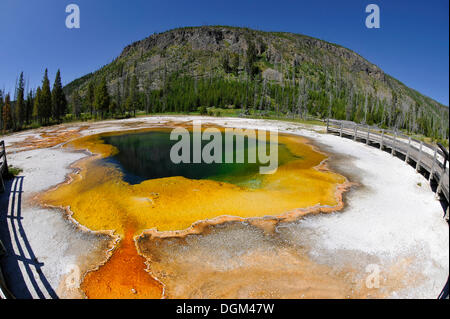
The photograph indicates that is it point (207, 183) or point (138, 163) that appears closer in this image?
point (207, 183)

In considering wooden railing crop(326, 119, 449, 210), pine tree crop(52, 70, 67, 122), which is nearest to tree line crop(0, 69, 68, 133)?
pine tree crop(52, 70, 67, 122)

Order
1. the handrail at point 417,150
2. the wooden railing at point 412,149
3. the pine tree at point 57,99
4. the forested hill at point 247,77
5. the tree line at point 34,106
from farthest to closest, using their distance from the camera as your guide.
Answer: the forested hill at point 247,77, the pine tree at point 57,99, the tree line at point 34,106, the wooden railing at point 412,149, the handrail at point 417,150

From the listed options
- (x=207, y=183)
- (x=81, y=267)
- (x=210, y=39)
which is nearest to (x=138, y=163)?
(x=207, y=183)

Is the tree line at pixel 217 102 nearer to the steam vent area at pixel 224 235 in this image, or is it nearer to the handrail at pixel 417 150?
the handrail at pixel 417 150

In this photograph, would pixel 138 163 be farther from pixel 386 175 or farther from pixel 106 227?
pixel 386 175

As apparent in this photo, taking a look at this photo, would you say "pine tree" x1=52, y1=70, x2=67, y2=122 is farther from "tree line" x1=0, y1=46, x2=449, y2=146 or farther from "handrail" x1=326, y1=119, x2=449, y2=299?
"handrail" x1=326, y1=119, x2=449, y2=299

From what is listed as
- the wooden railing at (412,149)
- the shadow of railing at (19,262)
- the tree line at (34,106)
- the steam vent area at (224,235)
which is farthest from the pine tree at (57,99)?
the shadow of railing at (19,262)
